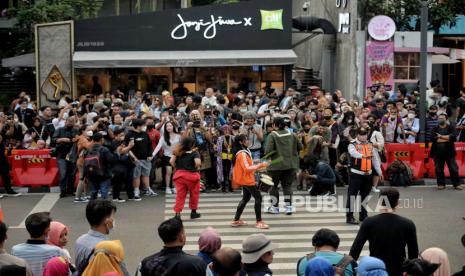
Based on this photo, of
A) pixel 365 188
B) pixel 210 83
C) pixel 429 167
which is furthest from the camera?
pixel 210 83

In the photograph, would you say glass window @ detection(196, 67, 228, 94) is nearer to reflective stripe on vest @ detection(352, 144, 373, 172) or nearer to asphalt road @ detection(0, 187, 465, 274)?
asphalt road @ detection(0, 187, 465, 274)

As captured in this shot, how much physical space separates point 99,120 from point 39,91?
36.1 feet

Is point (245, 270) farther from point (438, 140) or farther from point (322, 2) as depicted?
point (322, 2)

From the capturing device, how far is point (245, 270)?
714 centimetres

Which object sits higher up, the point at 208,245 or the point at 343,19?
the point at 343,19

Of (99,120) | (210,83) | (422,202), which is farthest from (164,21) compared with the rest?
(422,202)

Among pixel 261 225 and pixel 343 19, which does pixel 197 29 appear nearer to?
pixel 343 19

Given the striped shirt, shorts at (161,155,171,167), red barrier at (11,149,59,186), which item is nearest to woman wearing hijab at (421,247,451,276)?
the striped shirt

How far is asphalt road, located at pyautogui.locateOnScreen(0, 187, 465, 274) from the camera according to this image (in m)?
13.2

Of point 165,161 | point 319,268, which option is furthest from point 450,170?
point 319,268

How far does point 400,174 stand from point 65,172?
7.55 meters

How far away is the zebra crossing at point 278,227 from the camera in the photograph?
12.8 m

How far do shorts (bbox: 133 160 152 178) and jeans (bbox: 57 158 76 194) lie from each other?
1501 millimetres

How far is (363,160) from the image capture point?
14.2m
